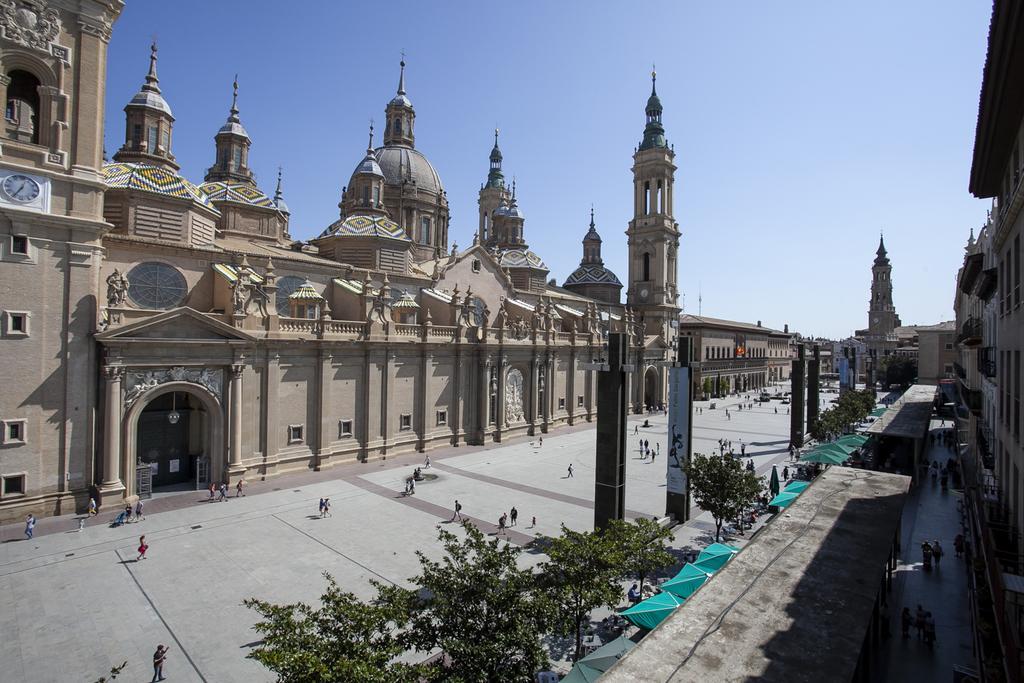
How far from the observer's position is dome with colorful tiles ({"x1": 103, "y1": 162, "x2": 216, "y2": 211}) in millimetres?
30312

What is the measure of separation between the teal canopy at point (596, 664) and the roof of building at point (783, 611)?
8.29ft

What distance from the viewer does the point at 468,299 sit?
43.1 metres

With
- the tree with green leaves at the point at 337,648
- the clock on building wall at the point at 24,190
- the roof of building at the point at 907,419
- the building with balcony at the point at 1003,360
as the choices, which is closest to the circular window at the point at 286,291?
the clock on building wall at the point at 24,190

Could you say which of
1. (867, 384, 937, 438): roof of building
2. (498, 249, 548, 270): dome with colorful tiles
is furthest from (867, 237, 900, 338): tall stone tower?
(498, 249, 548, 270): dome with colorful tiles

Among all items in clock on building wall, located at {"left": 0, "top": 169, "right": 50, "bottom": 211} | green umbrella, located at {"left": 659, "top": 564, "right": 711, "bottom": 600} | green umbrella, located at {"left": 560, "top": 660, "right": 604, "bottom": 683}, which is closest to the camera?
green umbrella, located at {"left": 560, "top": 660, "right": 604, "bottom": 683}

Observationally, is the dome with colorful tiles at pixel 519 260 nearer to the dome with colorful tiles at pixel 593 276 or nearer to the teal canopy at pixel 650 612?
the dome with colorful tiles at pixel 593 276

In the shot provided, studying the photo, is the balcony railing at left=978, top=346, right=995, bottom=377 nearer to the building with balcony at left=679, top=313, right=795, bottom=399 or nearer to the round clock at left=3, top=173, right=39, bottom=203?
the round clock at left=3, top=173, right=39, bottom=203

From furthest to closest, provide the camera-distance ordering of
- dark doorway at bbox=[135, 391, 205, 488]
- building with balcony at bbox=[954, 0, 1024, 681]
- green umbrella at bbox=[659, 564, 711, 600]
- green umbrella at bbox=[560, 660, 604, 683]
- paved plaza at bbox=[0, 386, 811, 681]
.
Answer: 1. dark doorway at bbox=[135, 391, 205, 488]
2. green umbrella at bbox=[659, 564, 711, 600]
3. paved plaza at bbox=[0, 386, 811, 681]
4. green umbrella at bbox=[560, 660, 604, 683]
5. building with balcony at bbox=[954, 0, 1024, 681]

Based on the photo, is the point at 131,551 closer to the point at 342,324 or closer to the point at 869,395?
the point at 342,324

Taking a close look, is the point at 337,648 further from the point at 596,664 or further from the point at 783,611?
the point at 783,611

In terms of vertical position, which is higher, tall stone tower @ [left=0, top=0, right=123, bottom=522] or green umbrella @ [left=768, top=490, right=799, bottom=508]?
tall stone tower @ [left=0, top=0, right=123, bottom=522]

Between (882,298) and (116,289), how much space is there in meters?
150

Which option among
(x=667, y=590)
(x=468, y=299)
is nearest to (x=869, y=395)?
(x=468, y=299)

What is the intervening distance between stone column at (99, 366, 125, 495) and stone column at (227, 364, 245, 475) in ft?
17.0
